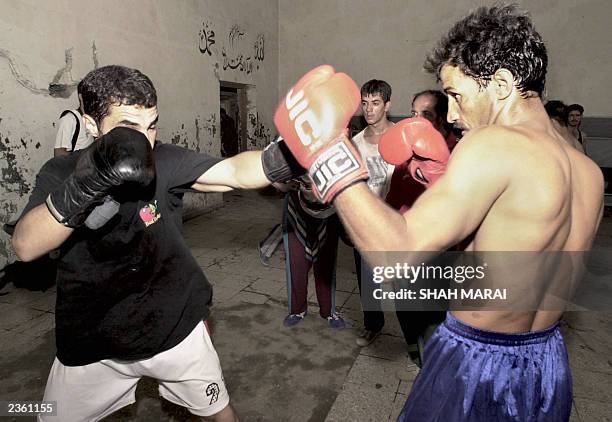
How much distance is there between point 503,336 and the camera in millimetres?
1128

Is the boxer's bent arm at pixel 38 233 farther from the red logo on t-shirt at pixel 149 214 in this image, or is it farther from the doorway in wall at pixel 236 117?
the doorway in wall at pixel 236 117

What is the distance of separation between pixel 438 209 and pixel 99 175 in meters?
0.92

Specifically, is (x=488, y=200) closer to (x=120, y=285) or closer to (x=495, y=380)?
(x=495, y=380)

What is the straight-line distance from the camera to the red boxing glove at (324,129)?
98 centimetres

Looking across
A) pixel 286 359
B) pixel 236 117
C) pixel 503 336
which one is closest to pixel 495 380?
pixel 503 336

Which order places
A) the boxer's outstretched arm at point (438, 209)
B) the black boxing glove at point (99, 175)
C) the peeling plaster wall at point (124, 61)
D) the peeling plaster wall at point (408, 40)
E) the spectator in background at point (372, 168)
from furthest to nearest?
the peeling plaster wall at point (408, 40) → the peeling plaster wall at point (124, 61) → the spectator in background at point (372, 168) → the black boxing glove at point (99, 175) → the boxer's outstretched arm at point (438, 209)

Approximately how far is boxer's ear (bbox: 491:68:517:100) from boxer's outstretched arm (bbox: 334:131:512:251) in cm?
30

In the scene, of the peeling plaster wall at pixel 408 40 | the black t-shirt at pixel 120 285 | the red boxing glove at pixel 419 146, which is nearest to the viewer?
the black t-shirt at pixel 120 285

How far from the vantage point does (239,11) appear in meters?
7.46

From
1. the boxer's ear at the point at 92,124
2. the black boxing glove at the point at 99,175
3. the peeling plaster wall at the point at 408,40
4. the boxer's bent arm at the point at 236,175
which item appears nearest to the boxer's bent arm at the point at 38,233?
the black boxing glove at the point at 99,175

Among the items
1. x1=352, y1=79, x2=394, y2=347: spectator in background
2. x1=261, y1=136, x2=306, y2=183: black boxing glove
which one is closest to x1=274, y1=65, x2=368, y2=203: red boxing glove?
x1=261, y1=136, x2=306, y2=183: black boxing glove

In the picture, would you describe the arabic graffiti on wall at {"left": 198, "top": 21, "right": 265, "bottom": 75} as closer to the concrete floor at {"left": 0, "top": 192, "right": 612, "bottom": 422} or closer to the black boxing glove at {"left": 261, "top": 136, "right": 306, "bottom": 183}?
the concrete floor at {"left": 0, "top": 192, "right": 612, "bottom": 422}

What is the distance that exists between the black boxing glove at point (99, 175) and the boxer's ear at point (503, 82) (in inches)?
42.1

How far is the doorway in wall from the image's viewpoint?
26.4ft
